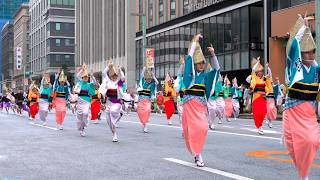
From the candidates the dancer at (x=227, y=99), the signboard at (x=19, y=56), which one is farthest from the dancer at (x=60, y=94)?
the signboard at (x=19, y=56)

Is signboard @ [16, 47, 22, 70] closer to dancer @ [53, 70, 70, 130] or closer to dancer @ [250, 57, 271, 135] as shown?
dancer @ [53, 70, 70, 130]

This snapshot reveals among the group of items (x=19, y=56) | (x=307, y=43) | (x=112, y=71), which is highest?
(x=19, y=56)

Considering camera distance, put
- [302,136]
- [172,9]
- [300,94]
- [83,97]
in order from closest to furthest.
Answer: [302,136]
[300,94]
[83,97]
[172,9]

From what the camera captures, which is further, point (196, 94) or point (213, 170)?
point (196, 94)

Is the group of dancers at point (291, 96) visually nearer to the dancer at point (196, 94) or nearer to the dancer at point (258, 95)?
the dancer at point (196, 94)

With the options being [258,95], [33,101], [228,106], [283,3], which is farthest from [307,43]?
[283,3]

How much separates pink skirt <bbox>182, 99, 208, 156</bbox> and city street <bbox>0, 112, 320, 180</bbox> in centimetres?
35

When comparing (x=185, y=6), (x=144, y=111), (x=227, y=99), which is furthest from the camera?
(x=185, y=6)

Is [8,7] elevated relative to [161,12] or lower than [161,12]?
elevated

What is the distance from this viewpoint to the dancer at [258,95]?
1533 cm

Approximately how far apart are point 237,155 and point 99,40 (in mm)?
65754

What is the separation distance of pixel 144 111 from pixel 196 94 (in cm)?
830

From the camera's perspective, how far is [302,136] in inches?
260

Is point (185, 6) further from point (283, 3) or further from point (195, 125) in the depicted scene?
point (195, 125)
